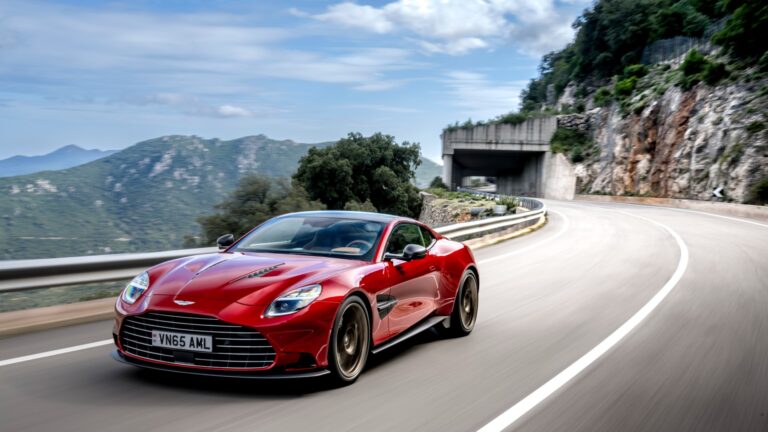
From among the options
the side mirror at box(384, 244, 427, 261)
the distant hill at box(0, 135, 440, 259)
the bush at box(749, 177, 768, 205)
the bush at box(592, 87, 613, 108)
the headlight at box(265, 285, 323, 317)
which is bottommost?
the distant hill at box(0, 135, 440, 259)

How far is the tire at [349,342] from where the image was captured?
555 centimetres

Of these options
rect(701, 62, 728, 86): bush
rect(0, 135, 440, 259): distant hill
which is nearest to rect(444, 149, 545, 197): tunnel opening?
rect(0, 135, 440, 259): distant hill

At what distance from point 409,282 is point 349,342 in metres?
1.20

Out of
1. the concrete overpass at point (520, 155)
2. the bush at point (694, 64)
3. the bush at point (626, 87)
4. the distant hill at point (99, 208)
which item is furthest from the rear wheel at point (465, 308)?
the distant hill at point (99, 208)

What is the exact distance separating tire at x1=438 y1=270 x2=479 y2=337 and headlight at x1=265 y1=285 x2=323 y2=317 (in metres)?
2.67

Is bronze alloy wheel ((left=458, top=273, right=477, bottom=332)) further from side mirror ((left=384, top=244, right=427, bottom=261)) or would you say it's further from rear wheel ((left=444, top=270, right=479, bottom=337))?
side mirror ((left=384, top=244, right=427, bottom=261))

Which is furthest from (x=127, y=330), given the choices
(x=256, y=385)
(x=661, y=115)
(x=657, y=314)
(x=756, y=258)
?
(x=661, y=115)

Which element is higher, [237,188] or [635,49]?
[635,49]

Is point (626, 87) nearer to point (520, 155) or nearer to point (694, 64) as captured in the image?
point (694, 64)

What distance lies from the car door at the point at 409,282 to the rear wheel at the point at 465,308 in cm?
56

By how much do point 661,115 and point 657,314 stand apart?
52.1 meters

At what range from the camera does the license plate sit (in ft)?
16.9

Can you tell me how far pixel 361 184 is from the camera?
243 feet

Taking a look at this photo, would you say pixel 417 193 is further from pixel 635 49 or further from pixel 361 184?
pixel 635 49
